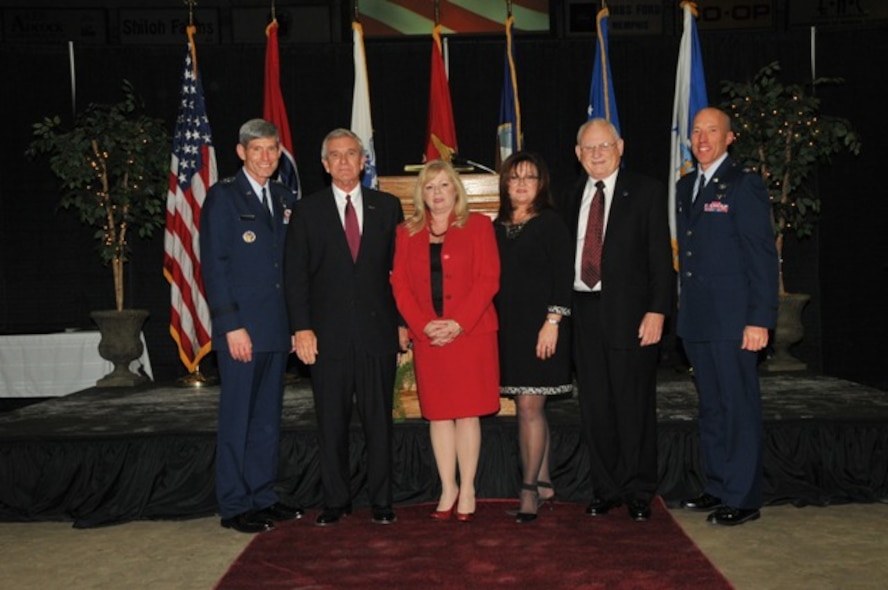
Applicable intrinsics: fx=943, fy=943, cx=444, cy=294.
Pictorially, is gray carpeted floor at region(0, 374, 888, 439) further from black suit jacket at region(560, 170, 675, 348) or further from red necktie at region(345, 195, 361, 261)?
red necktie at region(345, 195, 361, 261)

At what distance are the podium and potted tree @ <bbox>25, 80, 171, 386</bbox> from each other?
3.02 meters

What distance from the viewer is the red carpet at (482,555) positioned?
303cm

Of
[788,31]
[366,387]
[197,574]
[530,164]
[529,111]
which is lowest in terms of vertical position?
[197,574]

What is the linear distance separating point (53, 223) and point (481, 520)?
18.8 ft

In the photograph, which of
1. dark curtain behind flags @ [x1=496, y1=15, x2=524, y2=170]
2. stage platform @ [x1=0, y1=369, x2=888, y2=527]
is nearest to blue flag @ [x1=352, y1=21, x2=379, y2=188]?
dark curtain behind flags @ [x1=496, y1=15, x2=524, y2=170]

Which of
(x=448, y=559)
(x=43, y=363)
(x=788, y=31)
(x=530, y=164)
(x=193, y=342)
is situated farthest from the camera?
(x=788, y=31)

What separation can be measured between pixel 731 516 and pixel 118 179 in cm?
526

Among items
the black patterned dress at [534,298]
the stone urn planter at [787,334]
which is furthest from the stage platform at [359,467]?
the stone urn planter at [787,334]

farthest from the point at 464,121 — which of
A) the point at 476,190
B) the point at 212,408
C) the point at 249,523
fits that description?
the point at 249,523

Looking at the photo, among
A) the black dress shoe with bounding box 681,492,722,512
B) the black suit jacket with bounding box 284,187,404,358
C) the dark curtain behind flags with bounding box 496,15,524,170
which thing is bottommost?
the black dress shoe with bounding box 681,492,722,512

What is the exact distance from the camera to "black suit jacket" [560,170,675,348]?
3.67m

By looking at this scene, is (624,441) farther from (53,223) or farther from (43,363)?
(53,223)

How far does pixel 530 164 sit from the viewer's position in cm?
367

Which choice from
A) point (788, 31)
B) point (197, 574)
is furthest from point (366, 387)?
point (788, 31)
